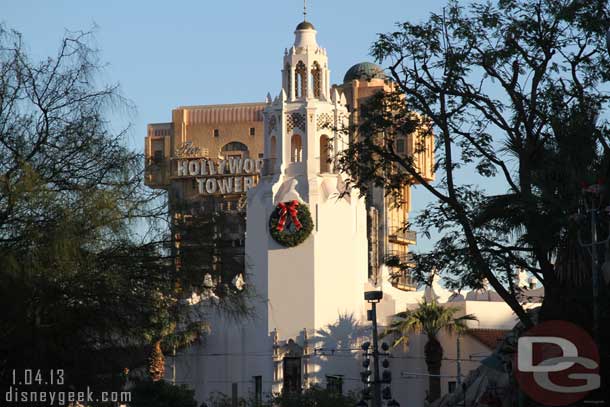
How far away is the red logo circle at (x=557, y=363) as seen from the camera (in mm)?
31188

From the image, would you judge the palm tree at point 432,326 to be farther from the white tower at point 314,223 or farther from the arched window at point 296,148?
the arched window at point 296,148

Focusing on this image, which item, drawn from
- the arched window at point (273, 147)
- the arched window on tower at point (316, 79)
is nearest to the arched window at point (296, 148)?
the arched window at point (273, 147)

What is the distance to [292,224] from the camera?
281 ft

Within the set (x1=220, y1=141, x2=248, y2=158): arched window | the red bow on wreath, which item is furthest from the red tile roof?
(x1=220, y1=141, x2=248, y2=158): arched window

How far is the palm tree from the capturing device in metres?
80.5

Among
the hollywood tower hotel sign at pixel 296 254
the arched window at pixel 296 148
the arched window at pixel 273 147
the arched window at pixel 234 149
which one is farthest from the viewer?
the arched window at pixel 234 149

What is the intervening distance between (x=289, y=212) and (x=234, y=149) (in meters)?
55.4

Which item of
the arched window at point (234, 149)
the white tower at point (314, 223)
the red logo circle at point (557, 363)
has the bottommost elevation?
the red logo circle at point (557, 363)

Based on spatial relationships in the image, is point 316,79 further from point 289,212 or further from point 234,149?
point 234,149

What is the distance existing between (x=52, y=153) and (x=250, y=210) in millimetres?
62476

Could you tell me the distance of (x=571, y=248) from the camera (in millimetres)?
33562

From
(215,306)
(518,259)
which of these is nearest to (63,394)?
(215,306)

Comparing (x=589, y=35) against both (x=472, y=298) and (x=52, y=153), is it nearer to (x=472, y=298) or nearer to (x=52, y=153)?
(x=52, y=153)

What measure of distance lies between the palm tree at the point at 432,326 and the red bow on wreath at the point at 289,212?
8342mm
